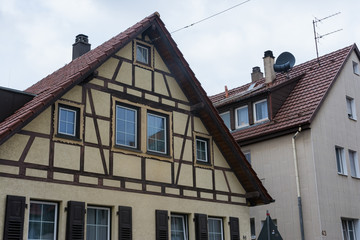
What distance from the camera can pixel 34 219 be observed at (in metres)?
13.6

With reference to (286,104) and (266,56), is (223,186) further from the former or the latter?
(266,56)

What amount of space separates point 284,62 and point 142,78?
10853 millimetres

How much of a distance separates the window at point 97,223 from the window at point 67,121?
7.01 ft

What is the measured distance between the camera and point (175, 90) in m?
18.4

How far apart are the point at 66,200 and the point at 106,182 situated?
4.61 ft

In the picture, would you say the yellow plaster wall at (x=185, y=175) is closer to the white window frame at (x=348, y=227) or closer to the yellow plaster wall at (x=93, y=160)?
the yellow plaster wall at (x=93, y=160)

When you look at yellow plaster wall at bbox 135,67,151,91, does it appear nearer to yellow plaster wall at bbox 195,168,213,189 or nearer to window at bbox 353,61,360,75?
yellow plaster wall at bbox 195,168,213,189

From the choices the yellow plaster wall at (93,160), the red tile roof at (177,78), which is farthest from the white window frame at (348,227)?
the yellow plaster wall at (93,160)

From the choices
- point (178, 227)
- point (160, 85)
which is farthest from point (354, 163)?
point (160, 85)

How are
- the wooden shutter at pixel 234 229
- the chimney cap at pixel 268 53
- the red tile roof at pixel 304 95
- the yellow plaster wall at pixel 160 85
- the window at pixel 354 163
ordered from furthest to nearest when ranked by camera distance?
1. the chimney cap at pixel 268 53
2. the window at pixel 354 163
3. the red tile roof at pixel 304 95
4. the wooden shutter at pixel 234 229
5. the yellow plaster wall at pixel 160 85

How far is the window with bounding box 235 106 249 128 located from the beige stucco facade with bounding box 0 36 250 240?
19.7 feet

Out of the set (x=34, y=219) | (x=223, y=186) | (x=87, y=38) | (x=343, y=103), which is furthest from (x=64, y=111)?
(x=343, y=103)

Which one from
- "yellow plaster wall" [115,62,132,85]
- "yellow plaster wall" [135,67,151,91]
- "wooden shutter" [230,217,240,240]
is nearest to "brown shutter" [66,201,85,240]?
"yellow plaster wall" [115,62,132,85]

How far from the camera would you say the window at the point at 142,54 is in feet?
57.9
